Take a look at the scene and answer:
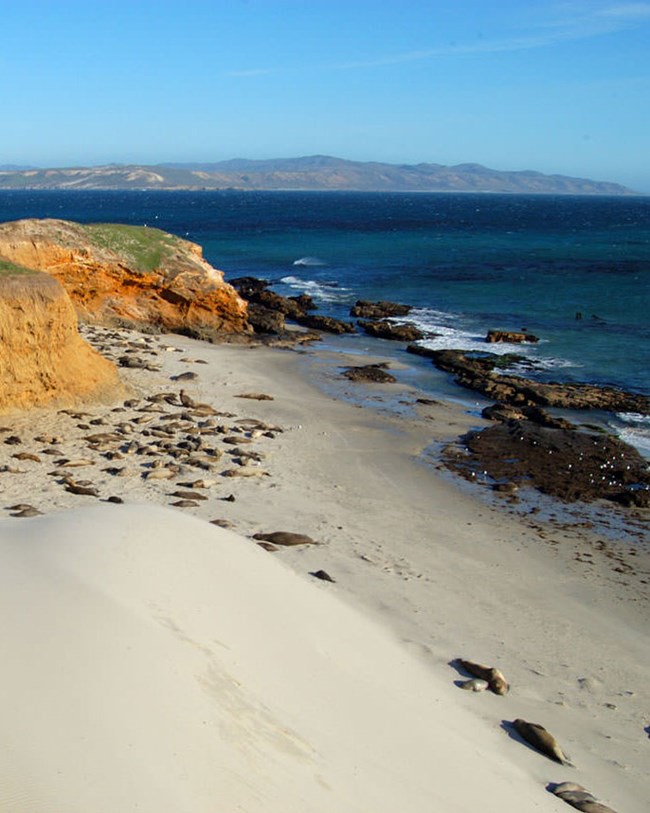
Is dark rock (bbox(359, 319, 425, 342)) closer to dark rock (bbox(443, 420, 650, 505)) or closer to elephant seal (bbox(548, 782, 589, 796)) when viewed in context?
dark rock (bbox(443, 420, 650, 505))

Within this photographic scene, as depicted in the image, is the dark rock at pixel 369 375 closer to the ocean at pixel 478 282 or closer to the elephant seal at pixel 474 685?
the ocean at pixel 478 282

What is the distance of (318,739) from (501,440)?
13.9 meters

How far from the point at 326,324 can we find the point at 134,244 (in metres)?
8.17

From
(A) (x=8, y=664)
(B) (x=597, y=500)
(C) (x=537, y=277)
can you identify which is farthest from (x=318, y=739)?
(C) (x=537, y=277)

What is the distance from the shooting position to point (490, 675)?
9852 mm

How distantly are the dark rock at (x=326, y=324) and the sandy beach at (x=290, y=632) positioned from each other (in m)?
16.2

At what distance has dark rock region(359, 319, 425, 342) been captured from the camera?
3394 cm

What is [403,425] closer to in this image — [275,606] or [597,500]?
→ [597,500]

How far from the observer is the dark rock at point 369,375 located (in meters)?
26.5

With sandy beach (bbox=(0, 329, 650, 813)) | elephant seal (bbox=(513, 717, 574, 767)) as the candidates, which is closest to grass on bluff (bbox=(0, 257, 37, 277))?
sandy beach (bbox=(0, 329, 650, 813))

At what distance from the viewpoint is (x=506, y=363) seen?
30.0m

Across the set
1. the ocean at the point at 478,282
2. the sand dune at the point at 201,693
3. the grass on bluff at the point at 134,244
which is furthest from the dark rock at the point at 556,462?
the grass on bluff at the point at 134,244

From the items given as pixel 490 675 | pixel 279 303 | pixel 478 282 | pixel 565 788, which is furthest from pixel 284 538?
pixel 478 282

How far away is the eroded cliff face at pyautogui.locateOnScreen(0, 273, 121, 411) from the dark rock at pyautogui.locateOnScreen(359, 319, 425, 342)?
16.2 metres
